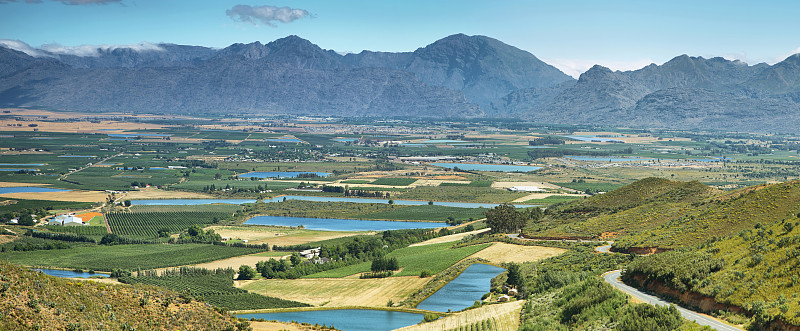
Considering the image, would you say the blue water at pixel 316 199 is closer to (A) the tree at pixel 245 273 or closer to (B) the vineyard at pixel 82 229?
(B) the vineyard at pixel 82 229

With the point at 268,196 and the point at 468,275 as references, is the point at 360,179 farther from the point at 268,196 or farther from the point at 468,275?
the point at 468,275

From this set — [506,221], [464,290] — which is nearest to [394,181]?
[506,221]

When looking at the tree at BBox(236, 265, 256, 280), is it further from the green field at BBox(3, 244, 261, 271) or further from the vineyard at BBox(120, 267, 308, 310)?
the green field at BBox(3, 244, 261, 271)

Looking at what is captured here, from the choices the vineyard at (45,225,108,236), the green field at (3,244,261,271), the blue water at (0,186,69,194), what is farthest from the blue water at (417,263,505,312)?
the blue water at (0,186,69,194)

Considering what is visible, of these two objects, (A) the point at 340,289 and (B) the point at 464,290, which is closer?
(B) the point at 464,290

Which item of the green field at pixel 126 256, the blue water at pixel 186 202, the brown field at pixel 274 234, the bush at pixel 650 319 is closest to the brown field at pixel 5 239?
the green field at pixel 126 256

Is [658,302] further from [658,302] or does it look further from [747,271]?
[747,271]

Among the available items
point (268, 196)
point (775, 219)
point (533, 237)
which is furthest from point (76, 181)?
point (775, 219)
